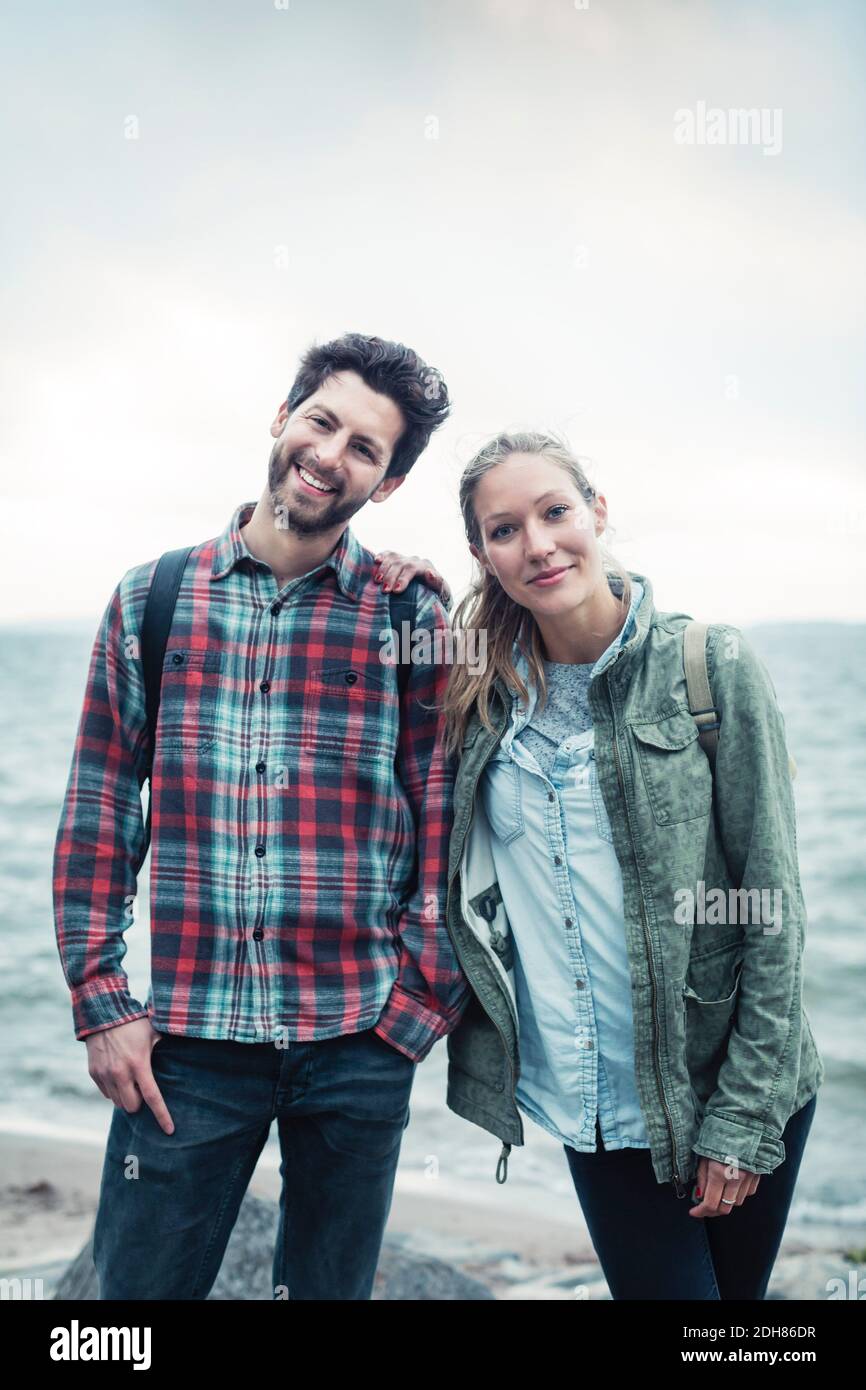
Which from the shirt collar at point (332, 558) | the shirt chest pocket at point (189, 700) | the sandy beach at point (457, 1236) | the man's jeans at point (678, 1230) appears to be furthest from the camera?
the sandy beach at point (457, 1236)

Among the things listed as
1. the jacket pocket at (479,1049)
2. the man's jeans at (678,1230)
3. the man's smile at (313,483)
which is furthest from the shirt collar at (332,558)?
the man's jeans at (678,1230)

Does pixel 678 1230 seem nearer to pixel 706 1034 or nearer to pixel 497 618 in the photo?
pixel 706 1034

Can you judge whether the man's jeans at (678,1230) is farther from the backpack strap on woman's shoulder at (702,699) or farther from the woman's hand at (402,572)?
the woman's hand at (402,572)

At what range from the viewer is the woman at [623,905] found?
1998mm

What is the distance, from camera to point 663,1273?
6.95 feet

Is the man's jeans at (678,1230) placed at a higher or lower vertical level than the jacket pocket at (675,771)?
lower

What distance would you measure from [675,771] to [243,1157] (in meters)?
1.35

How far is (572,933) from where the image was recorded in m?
2.12

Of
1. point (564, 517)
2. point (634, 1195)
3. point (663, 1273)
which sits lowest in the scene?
point (663, 1273)

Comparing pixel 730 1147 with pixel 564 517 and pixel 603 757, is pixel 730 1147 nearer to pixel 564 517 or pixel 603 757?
pixel 603 757

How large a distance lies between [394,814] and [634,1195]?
1009 millimetres

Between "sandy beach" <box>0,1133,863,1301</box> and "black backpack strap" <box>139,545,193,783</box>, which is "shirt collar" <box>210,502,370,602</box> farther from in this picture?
"sandy beach" <box>0,1133,863,1301</box>

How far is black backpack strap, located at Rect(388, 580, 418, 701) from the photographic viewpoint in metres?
2.39
